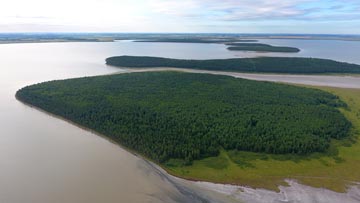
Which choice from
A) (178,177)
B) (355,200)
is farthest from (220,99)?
(355,200)

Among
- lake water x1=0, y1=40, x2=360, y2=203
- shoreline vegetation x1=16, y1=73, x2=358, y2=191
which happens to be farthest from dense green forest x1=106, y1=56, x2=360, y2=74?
shoreline vegetation x1=16, y1=73, x2=358, y2=191

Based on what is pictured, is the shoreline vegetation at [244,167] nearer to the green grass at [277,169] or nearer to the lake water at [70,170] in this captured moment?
the green grass at [277,169]

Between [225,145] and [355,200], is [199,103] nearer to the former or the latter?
[225,145]

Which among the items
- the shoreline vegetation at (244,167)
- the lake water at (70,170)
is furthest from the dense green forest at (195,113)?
the lake water at (70,170)

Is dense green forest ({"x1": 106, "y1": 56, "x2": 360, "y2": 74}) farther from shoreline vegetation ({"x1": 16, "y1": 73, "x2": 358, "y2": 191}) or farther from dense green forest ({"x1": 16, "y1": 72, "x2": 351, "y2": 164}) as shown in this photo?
shoreline vegetation ({"x1": 16, "y1": 73, "x2": 358, "y2": 191})

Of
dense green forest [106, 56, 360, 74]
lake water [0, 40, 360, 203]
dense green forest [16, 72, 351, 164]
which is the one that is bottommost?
lake water [0, 40, 360, 203]

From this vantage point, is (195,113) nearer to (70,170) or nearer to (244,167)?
(244,167)

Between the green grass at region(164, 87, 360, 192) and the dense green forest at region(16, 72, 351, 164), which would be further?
the dense green forest at region(16, 72, 351, 164)

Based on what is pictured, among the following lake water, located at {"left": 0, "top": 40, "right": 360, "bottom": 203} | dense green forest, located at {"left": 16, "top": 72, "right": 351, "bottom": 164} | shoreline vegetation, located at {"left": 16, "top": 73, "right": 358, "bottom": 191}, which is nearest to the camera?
lake water, located at {"left": 0, "top": 40, "right": 360, "bottom": 203}
